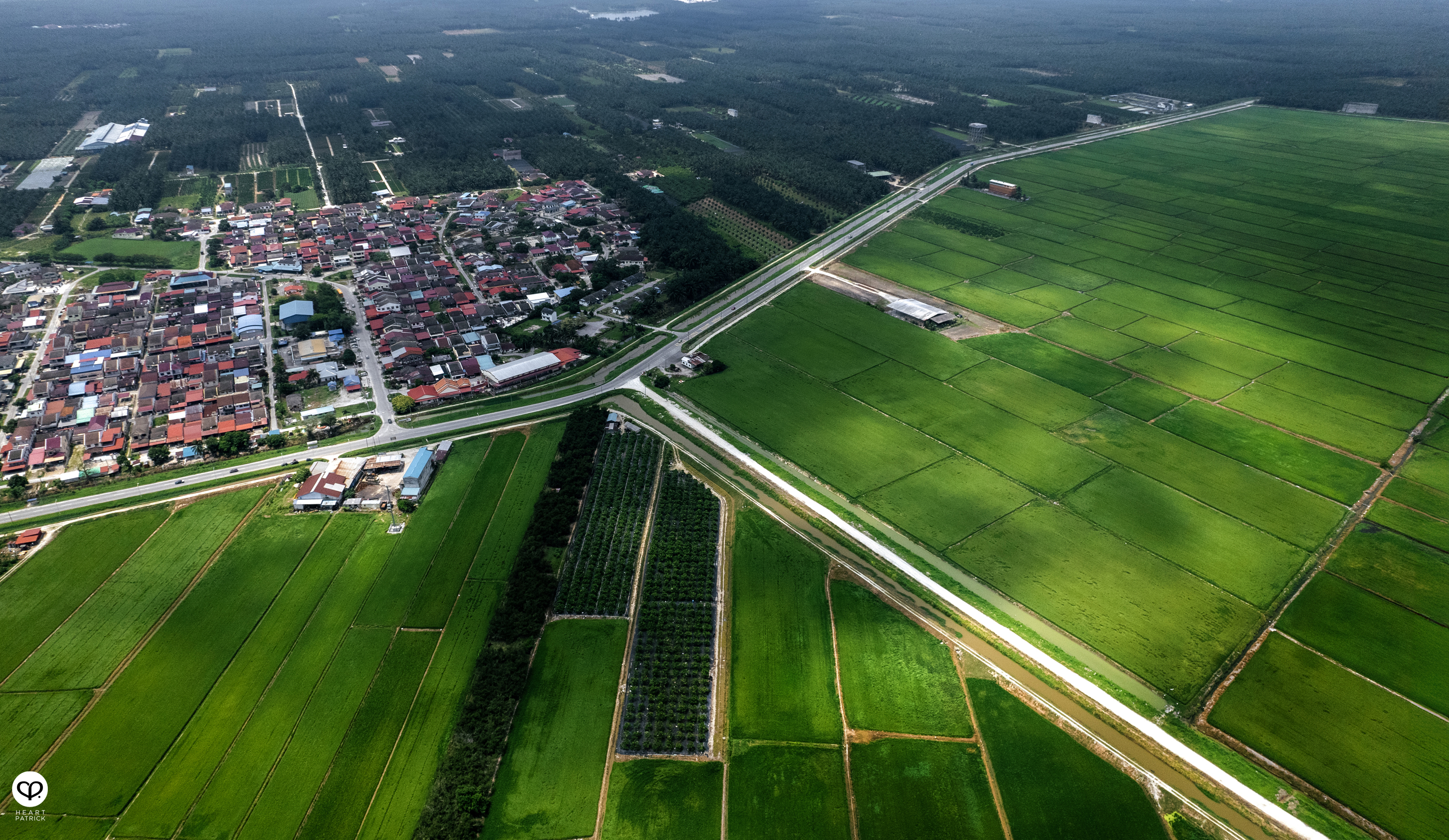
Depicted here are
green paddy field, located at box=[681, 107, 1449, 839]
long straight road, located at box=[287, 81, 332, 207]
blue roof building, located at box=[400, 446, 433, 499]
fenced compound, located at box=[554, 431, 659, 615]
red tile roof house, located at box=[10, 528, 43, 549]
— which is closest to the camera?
green paddy field, located at box=[681, 107, 1449, 839]

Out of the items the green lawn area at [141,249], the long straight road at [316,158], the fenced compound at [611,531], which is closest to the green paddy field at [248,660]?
the fenced compound at [611,531]

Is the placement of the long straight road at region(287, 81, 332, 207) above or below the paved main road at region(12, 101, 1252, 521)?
above

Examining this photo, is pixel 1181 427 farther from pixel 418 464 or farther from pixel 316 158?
pixel 316 158

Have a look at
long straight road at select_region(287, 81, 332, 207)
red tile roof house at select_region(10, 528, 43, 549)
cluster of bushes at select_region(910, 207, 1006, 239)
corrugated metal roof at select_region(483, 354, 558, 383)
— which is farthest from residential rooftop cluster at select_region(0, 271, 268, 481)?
cluster of bushes at select_region(910, 207, 1006, 239)

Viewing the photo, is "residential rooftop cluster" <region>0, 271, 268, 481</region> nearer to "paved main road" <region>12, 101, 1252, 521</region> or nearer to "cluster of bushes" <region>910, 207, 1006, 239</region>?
"paved main road" <region>12, 101, 1252, 521</region>

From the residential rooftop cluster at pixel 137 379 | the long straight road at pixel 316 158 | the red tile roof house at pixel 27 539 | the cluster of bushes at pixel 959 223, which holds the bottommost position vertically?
the red tile roof house at pixel 27 539

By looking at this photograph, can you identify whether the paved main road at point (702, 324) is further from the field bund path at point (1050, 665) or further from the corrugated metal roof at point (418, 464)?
the field bund path at point (1050, 665)
